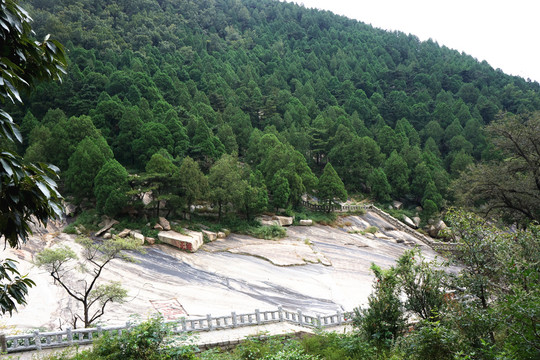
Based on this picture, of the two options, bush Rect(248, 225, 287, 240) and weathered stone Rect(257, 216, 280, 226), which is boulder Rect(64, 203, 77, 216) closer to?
bush Rect(248, 225, 287, 240)

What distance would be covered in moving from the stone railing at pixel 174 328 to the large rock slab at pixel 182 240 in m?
10.3

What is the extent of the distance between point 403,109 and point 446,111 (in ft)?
24.4

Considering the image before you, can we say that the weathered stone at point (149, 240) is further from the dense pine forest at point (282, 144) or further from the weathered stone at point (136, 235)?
the dense pine forest at point (282, 144)

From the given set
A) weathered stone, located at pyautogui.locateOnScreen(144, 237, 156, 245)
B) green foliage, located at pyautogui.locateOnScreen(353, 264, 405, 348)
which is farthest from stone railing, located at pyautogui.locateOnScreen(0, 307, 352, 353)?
weathered stone, located at pyautogui.locateOnScreen(144, 237, 156, 245)

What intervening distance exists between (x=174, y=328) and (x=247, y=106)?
5066 centimetres

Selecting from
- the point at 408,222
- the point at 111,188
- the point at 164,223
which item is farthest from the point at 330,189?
the point at 111,188

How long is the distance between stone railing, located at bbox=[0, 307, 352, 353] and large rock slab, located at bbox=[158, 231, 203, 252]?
10251mm

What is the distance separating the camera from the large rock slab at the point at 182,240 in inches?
1089

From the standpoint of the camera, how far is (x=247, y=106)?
61.9 m

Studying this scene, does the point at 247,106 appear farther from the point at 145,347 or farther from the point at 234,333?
the point at 145,347

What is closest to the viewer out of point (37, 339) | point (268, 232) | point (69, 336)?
point (37, 339)

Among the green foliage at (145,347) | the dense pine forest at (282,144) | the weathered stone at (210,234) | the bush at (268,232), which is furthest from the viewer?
the bush at (268,232)

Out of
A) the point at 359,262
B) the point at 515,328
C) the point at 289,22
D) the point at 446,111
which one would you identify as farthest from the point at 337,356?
the point at 289,22

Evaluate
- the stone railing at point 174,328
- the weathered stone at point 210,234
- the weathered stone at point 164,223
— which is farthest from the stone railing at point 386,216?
the stone railing at point 174,328
